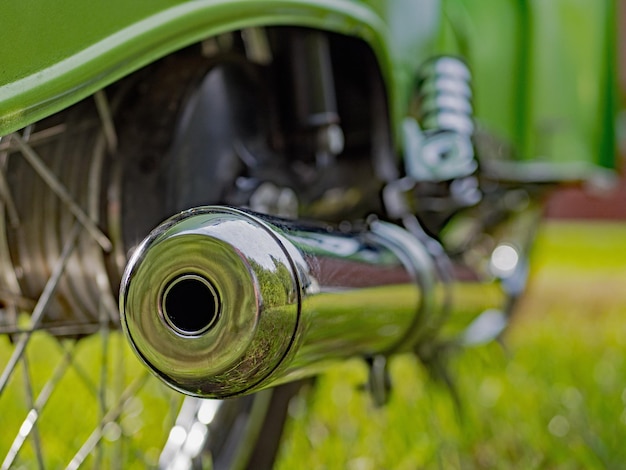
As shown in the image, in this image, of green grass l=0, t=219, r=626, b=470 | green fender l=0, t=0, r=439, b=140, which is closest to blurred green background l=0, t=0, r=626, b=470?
green grass l=0, t=219, r=626, b=470

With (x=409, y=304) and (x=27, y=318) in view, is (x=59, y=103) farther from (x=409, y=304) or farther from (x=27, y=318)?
(x=409, y=304)

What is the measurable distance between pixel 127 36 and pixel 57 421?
0.95 m

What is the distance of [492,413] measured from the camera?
1.69m

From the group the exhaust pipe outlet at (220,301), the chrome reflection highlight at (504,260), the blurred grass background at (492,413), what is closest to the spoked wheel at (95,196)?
the exhaust pipe outlet at (220,301)

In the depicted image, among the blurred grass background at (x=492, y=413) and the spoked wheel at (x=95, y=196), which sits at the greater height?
the spoked wheel at (x=95, y=196)

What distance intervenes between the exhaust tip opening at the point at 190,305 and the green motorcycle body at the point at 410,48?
146 millimetres

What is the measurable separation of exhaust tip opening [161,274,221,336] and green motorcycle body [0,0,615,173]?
15 cm

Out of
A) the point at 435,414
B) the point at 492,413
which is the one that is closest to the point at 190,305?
the point at 435,414

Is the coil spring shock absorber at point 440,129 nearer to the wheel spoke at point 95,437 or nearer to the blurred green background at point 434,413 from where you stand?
the blurred green background at point 434,413

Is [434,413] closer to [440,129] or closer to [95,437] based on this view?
[440,129]

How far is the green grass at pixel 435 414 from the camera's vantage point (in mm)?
1207

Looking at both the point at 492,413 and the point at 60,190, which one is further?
the point at 492,413

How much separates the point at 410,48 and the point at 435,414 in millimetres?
753

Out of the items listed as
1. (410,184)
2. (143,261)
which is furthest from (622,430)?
(143,261)
